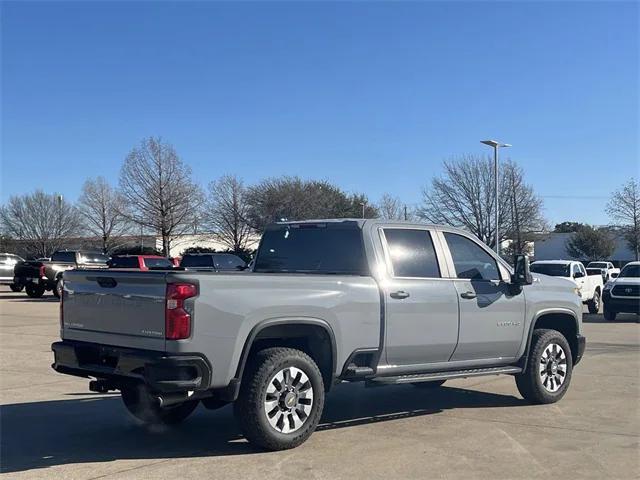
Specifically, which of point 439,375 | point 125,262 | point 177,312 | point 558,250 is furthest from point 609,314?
point 558,250

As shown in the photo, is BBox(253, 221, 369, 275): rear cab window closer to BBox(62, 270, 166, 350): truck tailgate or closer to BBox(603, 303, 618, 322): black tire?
BBox(62, 270, 166, 350): truck tailgate

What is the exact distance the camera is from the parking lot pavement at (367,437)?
572 centimetres

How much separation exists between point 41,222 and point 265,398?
64602 millimetres

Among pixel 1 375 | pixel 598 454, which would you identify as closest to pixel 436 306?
pixel 598 454

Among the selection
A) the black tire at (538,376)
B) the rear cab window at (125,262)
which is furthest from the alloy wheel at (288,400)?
the rear cab window at (125,262)

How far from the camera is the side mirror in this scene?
313 inches

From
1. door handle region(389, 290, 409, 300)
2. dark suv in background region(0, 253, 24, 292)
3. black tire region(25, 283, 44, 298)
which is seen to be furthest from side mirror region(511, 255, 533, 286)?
dark suv in background region(0, 253, 24, 292)

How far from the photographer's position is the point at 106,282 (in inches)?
246

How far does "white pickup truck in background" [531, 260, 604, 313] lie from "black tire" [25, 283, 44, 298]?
731 inches

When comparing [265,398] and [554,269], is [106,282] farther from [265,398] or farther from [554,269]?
[554,269]

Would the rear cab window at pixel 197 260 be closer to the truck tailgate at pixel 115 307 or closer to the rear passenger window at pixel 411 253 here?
the rear passenger window at pixel 411 253

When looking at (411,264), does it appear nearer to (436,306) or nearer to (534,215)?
(436,306)

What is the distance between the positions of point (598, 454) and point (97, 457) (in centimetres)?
427

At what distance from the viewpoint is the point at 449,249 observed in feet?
25.7
